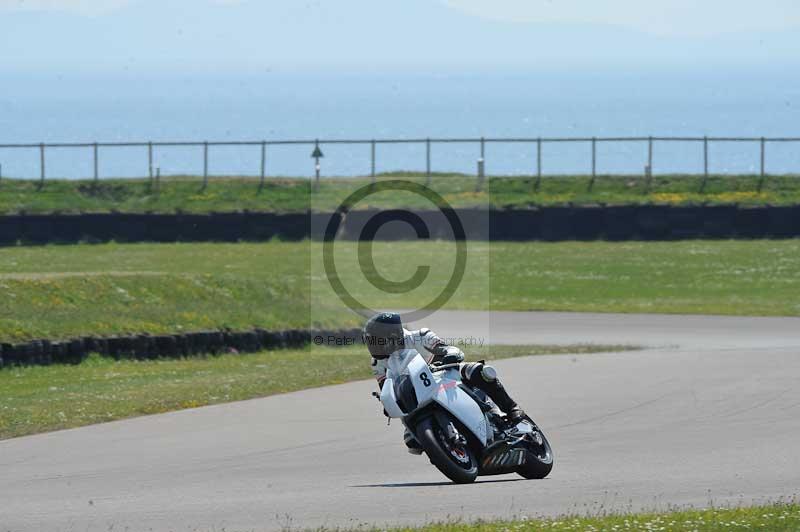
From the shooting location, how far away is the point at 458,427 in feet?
39.8

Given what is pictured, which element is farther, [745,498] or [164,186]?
[164,186]

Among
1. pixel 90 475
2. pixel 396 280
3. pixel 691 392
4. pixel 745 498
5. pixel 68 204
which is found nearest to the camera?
pixel 745 498

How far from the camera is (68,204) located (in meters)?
44.5

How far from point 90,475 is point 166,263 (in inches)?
968

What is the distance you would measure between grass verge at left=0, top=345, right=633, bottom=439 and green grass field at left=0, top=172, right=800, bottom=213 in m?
20.2

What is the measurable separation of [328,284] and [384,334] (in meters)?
22.2

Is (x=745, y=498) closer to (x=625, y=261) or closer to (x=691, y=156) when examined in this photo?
(x=625, y=261)

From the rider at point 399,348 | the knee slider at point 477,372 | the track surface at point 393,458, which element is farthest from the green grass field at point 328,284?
the knee slider at point 477,372

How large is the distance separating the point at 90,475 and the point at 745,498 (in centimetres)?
541

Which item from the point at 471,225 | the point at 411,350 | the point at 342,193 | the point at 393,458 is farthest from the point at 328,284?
the point at 411,350

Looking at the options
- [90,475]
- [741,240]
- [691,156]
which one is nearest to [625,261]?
[741,240]

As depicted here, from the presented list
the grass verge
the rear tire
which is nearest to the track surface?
→ the rear tire

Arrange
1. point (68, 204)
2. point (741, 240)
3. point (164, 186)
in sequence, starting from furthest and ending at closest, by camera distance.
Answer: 1. point (164, 186)
2. point (68, 204)
3. point (741, 240)

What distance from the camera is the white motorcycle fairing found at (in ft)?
39.1
